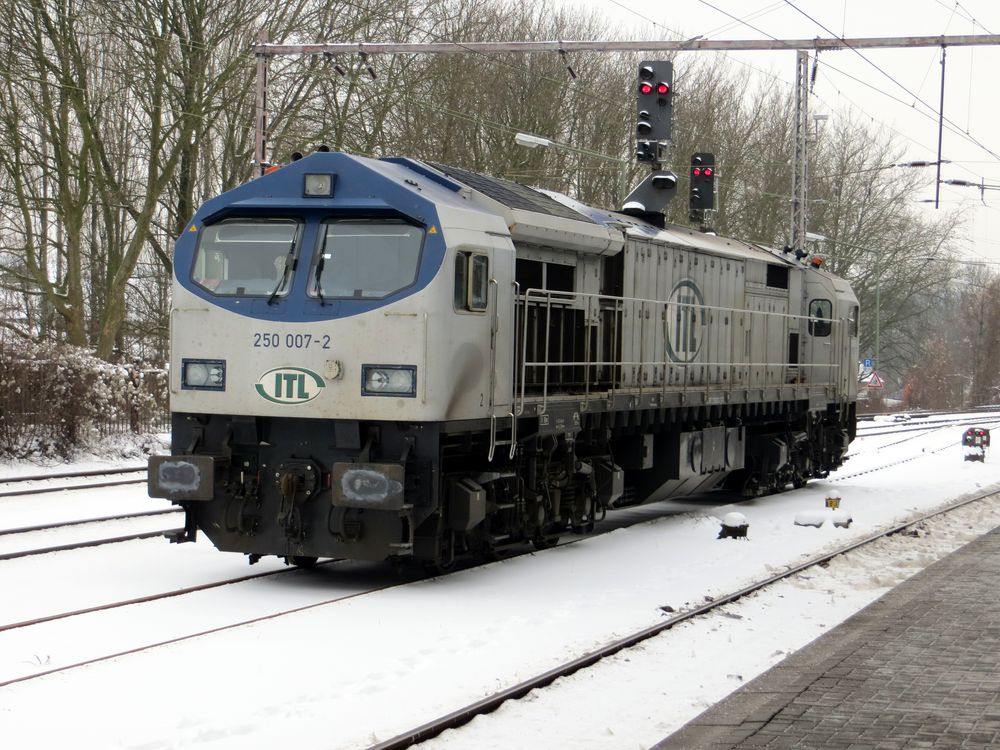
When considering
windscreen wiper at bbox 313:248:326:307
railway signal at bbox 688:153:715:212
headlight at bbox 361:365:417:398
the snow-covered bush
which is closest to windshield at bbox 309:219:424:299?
windscreen wiper at bbox 313:248:326:307

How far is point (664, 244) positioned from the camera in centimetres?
1462

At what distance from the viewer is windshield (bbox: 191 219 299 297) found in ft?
34.0

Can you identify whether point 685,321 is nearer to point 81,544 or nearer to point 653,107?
point 653,107

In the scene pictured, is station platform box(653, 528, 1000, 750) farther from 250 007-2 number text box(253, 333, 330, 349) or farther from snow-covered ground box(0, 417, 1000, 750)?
250 007-2 number text box(253, 333, 330, 349)

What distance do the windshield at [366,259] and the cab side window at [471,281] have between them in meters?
0.38

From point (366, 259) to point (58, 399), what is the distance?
1123 centimetres

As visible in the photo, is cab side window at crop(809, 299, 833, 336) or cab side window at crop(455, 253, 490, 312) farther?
cab side window at crop(809, 299, 833, 336)

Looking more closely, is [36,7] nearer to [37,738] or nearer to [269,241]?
[269,241]

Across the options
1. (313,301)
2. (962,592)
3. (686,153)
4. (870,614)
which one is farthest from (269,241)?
(686,153)

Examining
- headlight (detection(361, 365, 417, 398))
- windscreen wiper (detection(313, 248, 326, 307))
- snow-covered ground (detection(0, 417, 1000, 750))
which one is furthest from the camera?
windscreen wiper (detection(313, 248, 326, 307))

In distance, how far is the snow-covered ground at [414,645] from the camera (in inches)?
255

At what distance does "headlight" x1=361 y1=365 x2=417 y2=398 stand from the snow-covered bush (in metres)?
11.0

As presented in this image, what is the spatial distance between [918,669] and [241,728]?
428 cm

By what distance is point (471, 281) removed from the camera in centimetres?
1012
